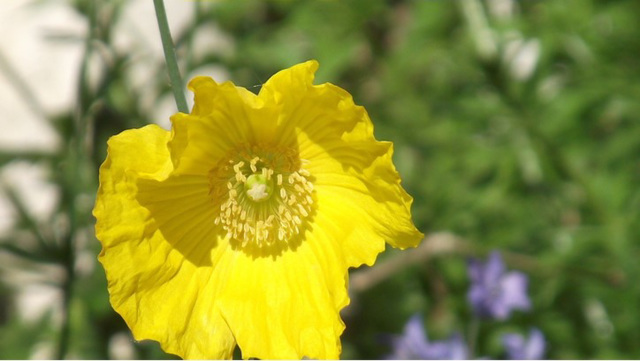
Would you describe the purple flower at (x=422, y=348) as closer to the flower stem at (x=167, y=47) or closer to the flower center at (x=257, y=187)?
the flower center at (x=257, y=187)

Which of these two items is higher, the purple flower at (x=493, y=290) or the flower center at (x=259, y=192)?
the flower center at (x=259, y=192)

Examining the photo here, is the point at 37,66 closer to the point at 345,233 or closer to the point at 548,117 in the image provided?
the point at 548,117

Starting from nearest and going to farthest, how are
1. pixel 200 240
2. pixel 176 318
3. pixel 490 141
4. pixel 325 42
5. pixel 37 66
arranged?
pixel 176 318 < pixel 200 240 < pixel 490 141 < pixel 325 42 < pixel 37 66

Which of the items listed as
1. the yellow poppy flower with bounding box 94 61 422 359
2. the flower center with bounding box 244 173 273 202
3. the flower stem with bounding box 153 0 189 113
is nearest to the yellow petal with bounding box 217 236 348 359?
the yellow poppy flower with bounding box 94 61 422 359

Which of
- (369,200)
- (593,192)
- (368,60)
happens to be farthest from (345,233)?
(368,60)

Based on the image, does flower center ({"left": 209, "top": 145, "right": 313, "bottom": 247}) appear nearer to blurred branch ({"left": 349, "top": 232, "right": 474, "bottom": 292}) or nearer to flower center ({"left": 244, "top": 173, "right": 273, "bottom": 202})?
flower center ({"left": 244, "top": 173, "right": 273, "bottom": 202})

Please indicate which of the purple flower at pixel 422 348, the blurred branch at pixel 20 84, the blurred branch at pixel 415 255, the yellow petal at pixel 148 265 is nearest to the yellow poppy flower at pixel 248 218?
the yellow petal at pixel 148 265
